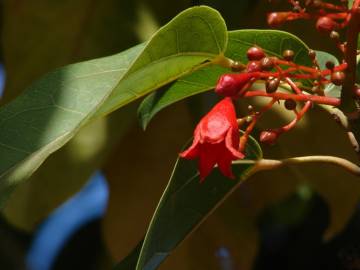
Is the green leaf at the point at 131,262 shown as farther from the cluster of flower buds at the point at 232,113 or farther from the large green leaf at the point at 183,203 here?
the cluster of flower buds at the point at 232,113

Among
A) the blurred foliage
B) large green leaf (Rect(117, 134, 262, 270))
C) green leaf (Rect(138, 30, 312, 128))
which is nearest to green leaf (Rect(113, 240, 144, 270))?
large green leaf (Rect(117, 134, 262, 270))

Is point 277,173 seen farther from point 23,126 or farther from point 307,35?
point 23,126

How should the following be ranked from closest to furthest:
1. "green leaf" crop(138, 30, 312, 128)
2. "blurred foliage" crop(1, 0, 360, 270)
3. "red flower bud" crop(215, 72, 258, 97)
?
1. "red flower bud" crop(215, 72, 258, 97)
2. "green leaf" crop(138, 30, 312, 128)
3. "blurred foliage" crop(1, 0, 360, 270)

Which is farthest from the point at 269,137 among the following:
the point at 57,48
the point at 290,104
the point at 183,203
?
the point at 57,48

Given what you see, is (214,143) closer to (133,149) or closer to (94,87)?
(94,87)

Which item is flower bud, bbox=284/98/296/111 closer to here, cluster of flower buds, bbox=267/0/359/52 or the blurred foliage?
cluster of flower buds, bbox=267/0/359/52

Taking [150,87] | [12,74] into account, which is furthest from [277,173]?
[150,87]
